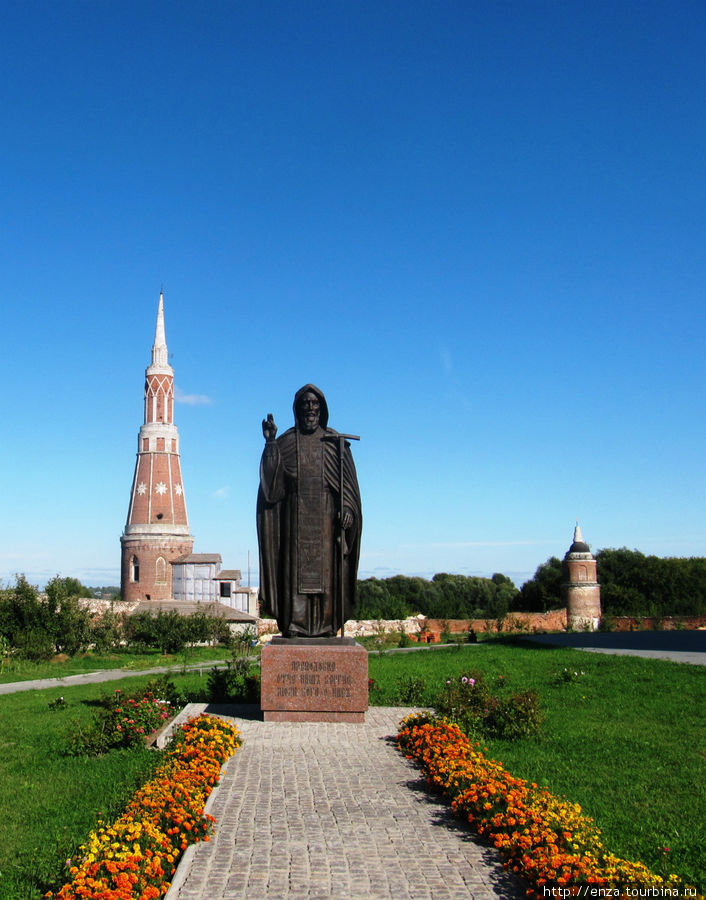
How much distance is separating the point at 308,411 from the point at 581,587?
2653 cm

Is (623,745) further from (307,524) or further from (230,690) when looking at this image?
(230,690)

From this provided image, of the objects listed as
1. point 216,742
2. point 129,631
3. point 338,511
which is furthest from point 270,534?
point 129,631

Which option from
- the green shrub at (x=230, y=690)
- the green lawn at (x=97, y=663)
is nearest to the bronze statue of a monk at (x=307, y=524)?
the green shrub at (x=230, y=690)

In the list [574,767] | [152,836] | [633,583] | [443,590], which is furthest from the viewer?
[443,590]

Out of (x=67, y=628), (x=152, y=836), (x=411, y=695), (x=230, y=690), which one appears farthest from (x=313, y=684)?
(x=67, y=628)

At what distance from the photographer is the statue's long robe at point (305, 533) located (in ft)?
32.0

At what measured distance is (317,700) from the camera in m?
9.19

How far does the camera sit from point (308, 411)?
10078 mm

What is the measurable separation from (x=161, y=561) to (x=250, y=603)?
735 centimetres

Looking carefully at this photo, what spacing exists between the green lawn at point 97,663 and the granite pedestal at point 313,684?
13.3 m

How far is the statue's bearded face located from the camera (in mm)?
10078

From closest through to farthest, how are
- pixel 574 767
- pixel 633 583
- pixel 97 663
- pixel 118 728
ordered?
pixel 574 767
pixel 118 728
pixel 97 663
pixel 633 583

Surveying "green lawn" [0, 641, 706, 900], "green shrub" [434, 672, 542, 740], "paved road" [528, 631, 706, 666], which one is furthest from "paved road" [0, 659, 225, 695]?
"paved road" [528, 631, 706, 666]

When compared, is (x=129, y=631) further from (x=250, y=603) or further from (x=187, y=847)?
(x=187, y=847)
